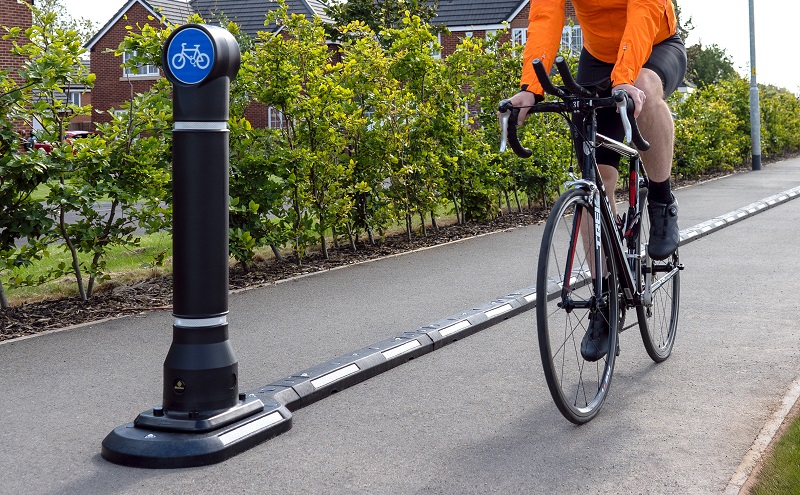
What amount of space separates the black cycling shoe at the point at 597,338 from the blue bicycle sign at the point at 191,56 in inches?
72.4

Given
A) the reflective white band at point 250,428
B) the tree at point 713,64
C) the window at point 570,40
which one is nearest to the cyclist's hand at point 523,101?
the window at point 570,40

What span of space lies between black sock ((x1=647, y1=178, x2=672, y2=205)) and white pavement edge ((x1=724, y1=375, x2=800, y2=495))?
999 mm

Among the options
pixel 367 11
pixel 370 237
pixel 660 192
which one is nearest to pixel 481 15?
pixel 367 11

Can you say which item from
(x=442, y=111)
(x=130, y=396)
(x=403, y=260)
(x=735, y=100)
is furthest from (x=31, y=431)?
(x=735, y=100)

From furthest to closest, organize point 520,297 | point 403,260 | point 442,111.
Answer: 1. point 442,111
2. point 403,260
3. point 520,297

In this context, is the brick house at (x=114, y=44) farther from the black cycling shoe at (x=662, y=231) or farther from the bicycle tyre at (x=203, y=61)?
the bicycle tyre at (x=203, y=61)

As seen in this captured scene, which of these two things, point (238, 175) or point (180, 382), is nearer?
point (180, 382)

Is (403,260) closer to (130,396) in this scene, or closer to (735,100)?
(130,396)

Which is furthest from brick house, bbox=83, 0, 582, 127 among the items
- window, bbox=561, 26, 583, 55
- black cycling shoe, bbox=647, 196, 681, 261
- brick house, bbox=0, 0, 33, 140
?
black cycling shoe, bbox=647, 196, 681, 261

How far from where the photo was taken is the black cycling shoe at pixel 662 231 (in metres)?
4.72

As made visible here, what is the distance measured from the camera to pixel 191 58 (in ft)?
11.7

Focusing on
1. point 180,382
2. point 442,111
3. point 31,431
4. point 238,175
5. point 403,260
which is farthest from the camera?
point 442,111

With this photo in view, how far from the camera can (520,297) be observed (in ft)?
21.7

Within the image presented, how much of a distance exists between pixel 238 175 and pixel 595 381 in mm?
4136
